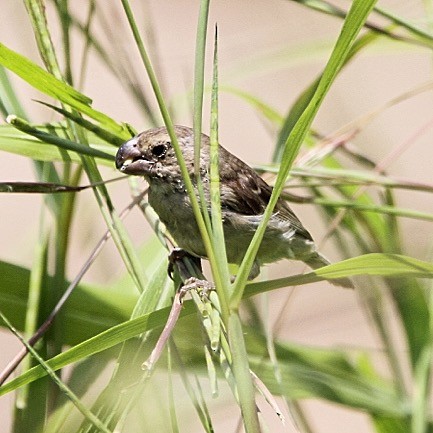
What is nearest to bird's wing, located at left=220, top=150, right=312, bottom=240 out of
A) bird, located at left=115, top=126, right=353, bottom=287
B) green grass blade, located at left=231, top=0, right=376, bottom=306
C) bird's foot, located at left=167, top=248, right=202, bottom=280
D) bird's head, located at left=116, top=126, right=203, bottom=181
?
bird, located at left=115, top=126, right=353, bottom=287

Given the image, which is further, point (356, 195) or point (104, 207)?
point (356, 195)

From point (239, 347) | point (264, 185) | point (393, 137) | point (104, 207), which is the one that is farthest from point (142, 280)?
point (393, 137)

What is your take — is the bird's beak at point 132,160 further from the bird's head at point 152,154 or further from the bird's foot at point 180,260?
the bird's foot at point 180,260

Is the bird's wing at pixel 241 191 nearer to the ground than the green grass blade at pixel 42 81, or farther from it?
farther from it

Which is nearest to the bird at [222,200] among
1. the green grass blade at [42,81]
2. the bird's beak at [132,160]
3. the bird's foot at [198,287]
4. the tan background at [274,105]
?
the bird's beak at [132,160]

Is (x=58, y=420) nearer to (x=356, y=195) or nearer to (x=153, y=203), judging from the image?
(x=153, y=203)

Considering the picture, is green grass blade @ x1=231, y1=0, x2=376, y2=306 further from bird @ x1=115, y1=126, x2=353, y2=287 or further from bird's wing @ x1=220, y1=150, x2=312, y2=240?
bird's wing @ x1=220, y1=150, x2=312, y2=240
